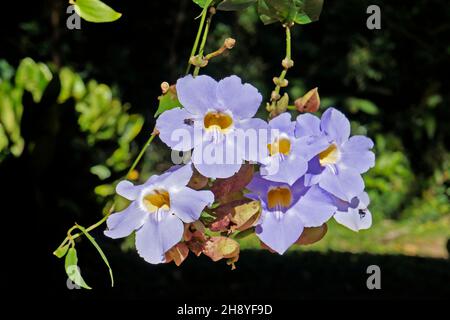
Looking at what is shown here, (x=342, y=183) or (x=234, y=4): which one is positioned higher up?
(x=234, y=4)

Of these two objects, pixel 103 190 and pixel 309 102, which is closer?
pixel 309 102

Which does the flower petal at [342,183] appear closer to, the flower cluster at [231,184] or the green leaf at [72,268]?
the flower cluster at [231,184]

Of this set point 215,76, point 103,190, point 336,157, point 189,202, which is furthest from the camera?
point 215,76

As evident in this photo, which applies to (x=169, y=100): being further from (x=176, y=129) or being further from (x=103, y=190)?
(x=103, y=190)

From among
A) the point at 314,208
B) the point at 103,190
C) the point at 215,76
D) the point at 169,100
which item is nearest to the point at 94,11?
the point at 169,100

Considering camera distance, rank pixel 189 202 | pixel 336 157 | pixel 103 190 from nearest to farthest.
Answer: pixel 189 202 < pixel 336 157 < pixel 103 190

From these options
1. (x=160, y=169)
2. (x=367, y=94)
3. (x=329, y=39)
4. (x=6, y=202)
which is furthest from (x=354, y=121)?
(x=160, y=169)

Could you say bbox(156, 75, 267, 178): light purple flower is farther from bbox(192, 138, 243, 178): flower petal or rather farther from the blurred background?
the blurred background

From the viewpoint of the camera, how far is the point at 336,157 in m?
0.88

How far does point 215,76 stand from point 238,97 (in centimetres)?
545

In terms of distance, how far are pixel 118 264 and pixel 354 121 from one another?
13.8 feet

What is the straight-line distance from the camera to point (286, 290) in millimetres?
3516

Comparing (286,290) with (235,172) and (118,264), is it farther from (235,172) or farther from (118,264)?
(235,172)

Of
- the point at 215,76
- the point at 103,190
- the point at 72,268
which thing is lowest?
the point at 72,268
